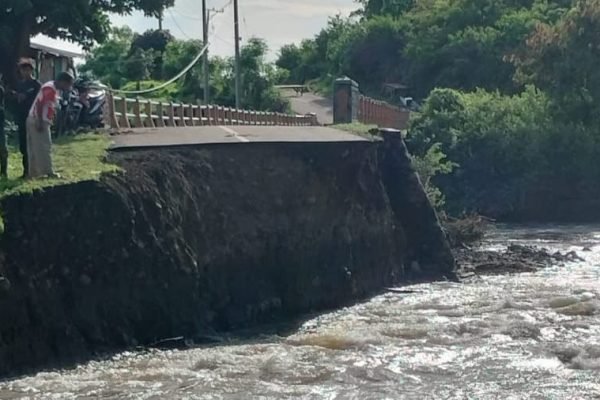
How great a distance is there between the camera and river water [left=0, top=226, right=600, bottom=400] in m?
14.5

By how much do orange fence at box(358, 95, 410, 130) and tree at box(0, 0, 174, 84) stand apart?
13014 mm

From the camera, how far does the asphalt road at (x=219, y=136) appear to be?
2144 centimetres

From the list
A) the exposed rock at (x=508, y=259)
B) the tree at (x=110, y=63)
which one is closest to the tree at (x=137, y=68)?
the tree at (x=110, y=63)

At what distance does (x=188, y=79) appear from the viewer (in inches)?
2493

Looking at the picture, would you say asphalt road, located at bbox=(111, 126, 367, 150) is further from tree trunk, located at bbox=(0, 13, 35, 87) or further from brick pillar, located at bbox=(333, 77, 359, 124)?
brick pillar, located at bbox=(333, 77, 359, 124)

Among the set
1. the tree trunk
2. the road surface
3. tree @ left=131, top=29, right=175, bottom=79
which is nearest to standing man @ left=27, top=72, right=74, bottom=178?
the tree trunk

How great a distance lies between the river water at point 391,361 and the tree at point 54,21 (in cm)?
1093

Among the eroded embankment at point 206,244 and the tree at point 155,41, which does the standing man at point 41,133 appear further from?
the tree at point 155,41

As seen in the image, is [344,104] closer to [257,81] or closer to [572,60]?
[572,60]

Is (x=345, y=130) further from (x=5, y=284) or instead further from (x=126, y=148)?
(x=5, y=284)

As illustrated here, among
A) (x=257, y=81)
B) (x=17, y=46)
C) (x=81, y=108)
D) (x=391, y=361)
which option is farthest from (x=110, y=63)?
(x=391, y=361)

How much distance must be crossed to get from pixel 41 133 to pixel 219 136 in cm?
656

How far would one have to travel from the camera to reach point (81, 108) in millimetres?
23812

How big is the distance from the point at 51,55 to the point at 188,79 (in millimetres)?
25793
